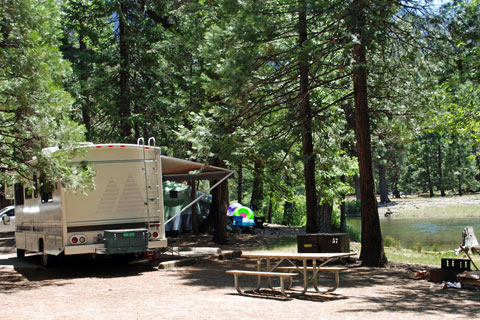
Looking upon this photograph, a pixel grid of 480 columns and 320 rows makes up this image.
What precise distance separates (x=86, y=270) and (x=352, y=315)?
25.6 feet

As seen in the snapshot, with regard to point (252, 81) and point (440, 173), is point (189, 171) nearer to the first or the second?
point (252, 81)

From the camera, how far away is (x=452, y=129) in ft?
62.4

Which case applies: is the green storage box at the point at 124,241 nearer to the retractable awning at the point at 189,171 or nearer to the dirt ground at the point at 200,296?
the dirt ground at the point at 200,296

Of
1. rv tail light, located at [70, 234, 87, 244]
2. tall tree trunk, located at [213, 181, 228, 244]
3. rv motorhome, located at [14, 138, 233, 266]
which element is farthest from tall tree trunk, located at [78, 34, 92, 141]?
rv tail light, located at [70, 234, 87, 244]

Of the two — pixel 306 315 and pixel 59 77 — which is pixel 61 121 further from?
pixel 306 315

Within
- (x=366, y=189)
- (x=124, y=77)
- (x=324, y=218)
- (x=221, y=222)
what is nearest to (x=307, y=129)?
(x=366, y=189)

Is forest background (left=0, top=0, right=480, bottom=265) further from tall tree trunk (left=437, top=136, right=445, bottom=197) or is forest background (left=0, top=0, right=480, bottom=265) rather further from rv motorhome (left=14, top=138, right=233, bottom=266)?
tall tree trunk (left=437, top=136, right=445, bottom=197)

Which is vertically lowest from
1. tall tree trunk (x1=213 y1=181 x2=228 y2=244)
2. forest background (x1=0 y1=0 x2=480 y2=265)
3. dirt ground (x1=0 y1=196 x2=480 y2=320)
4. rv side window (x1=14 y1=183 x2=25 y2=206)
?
dirt ground (x1=0 y1=196 x2=480 y2=320)

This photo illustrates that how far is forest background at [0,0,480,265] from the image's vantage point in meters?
9.82

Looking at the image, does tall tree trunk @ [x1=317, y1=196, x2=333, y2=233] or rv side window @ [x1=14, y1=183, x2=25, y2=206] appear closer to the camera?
rv side window @ [x1=14, y1=183, x2=25, y2=206]

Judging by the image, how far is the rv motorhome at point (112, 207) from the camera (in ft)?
36.1

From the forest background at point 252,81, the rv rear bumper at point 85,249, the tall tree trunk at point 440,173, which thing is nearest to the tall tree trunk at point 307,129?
the forest background at point 252,81

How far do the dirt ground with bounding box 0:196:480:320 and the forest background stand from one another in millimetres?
1990

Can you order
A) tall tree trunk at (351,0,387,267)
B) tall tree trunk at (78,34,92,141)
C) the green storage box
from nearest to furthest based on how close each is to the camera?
the green storage box, tall tree trunk at (351,0,387,267), tall tree trunk at (78,34,92,141)
